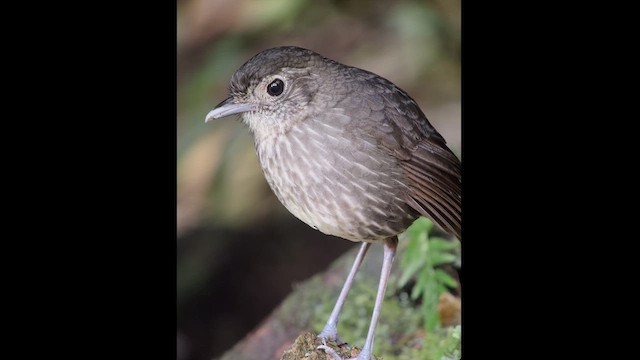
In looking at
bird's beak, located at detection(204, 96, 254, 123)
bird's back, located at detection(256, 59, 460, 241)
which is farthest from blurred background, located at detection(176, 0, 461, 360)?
bird's beak, located at detection(204, 96, 254, 123)

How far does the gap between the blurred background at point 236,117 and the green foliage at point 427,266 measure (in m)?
0.53

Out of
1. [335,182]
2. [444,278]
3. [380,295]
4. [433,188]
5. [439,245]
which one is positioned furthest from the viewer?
[439,245]

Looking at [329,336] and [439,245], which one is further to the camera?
[439,245]

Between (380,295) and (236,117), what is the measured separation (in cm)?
79

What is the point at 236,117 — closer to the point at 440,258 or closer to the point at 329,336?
the point at 329,336

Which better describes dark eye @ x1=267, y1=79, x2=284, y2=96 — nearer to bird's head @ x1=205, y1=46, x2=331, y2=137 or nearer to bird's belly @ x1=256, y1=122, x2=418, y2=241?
bird's head @ x1=205, y1=46, x2=331, y2=137

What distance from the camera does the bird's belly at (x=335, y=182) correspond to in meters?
2.86

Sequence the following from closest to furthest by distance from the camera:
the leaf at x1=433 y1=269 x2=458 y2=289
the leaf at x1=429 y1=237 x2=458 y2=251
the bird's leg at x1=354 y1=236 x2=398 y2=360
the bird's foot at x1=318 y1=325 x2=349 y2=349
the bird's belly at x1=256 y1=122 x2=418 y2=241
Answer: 1. the bird's belly at x1=256 y1=122 x2=418 y2=241
2. the bird's leg at x1=354 y1=236 x2=398 y2=360
3. the bird's foot at x1=318 y1=325 x2=349 y2=349
4. the leaf at x1=433 y1=269 x2=458 y2=289
5. the leaf at x1=429 y1=237 x2=458 y2=251

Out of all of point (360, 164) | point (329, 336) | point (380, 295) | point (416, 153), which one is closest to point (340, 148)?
point (360, 164)

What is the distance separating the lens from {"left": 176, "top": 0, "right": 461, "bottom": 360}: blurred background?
3.05 metres

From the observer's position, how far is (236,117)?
301cm

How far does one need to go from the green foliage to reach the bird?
69 cm

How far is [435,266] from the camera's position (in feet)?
12.4

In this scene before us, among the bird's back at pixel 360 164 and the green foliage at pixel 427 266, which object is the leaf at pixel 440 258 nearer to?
the green foliage at pixel 427 266
